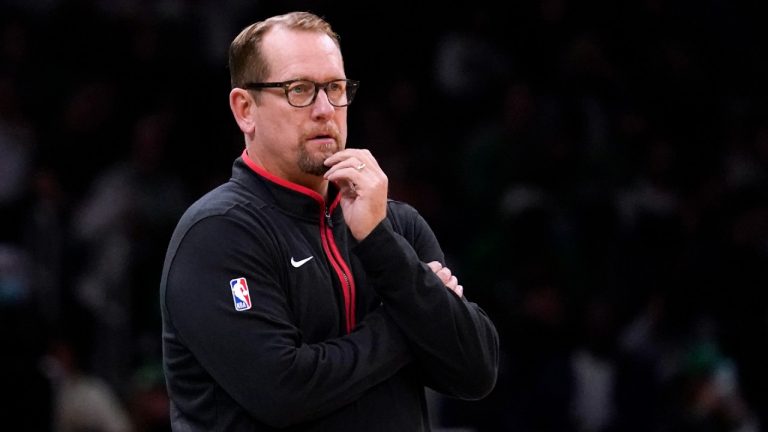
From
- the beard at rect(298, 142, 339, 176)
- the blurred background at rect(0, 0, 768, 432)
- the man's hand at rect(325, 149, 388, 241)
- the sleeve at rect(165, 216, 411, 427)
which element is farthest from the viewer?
the blurred background at rect(0, 0, 768, 432)

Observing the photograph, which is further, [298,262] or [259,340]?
[298,262]

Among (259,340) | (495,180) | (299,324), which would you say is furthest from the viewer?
(495,180)

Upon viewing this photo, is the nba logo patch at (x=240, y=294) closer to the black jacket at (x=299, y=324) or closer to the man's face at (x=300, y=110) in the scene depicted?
the black jacket at (x=299, y=324)

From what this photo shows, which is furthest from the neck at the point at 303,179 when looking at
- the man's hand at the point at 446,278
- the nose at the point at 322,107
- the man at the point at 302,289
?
the man's hand at the point at 446,278

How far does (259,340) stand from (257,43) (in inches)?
26.8

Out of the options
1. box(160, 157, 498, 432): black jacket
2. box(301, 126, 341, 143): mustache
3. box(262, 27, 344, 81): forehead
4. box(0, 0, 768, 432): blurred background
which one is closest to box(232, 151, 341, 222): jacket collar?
box(160, 157, 498, 432): black jacket

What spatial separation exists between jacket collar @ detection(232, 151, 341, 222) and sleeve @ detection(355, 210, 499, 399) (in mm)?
182

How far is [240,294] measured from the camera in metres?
2.79

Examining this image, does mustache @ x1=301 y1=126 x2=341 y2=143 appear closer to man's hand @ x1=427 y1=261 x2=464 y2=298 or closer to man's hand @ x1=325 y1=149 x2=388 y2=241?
man's hand @ x1=325 y1=149 x2=388 y2=241

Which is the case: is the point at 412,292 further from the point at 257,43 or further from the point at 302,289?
the point at 257,43

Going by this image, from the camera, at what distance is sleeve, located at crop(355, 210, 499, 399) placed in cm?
Result: 282

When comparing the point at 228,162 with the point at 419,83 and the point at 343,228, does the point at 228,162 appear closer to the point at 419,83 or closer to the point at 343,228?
the point at 419,83

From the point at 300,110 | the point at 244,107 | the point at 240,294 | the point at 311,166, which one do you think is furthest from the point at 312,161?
the point at 240,294

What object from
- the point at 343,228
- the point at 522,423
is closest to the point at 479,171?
the point at 522,423
